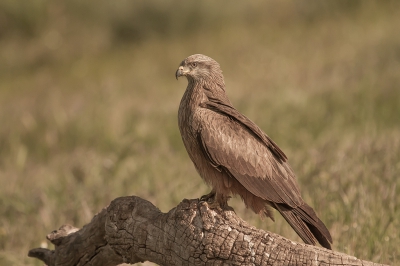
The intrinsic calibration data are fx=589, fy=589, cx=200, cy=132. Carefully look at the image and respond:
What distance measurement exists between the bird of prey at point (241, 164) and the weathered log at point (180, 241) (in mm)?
377

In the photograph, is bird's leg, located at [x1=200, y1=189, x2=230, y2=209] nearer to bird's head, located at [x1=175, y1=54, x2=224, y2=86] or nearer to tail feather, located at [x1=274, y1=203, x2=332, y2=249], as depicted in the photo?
tail feather, located at [x1=274, y1=203, x2=332, y2=249]

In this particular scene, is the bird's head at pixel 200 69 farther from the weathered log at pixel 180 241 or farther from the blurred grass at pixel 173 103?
the blurred grass at pixel 173 103

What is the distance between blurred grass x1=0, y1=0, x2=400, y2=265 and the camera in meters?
5.60

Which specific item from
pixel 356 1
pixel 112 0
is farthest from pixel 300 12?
pixel 112 0

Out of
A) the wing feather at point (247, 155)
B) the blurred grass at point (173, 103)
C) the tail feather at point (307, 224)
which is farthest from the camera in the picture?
the blurred grass at point (173, 103)

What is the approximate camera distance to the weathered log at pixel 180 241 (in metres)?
3.18

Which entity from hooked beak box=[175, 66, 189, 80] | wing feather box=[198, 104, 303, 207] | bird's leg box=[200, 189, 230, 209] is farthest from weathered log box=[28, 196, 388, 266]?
hooked beak box=[175, 66, 189, 80]

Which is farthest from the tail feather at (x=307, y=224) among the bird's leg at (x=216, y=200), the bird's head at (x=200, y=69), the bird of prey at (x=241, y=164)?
the bird's head at (x=200, y=69)

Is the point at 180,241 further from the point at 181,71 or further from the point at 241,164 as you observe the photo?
the point at 181,71

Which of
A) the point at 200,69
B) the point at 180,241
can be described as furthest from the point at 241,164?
the point at 200,69

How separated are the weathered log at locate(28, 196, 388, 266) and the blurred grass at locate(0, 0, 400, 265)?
121 centimetres

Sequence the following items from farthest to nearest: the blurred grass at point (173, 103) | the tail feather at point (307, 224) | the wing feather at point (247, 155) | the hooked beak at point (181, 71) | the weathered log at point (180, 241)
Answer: the blurred grass at point (173, 103) → the hooked beak at point (181, 71) → the wing feather at point (247, 155) → the tail feather at point (307, 224) → the weathered log at point (180, 241)

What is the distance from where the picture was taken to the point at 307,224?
387 cm

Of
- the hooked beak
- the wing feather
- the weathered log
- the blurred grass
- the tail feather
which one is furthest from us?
the blurred grass
